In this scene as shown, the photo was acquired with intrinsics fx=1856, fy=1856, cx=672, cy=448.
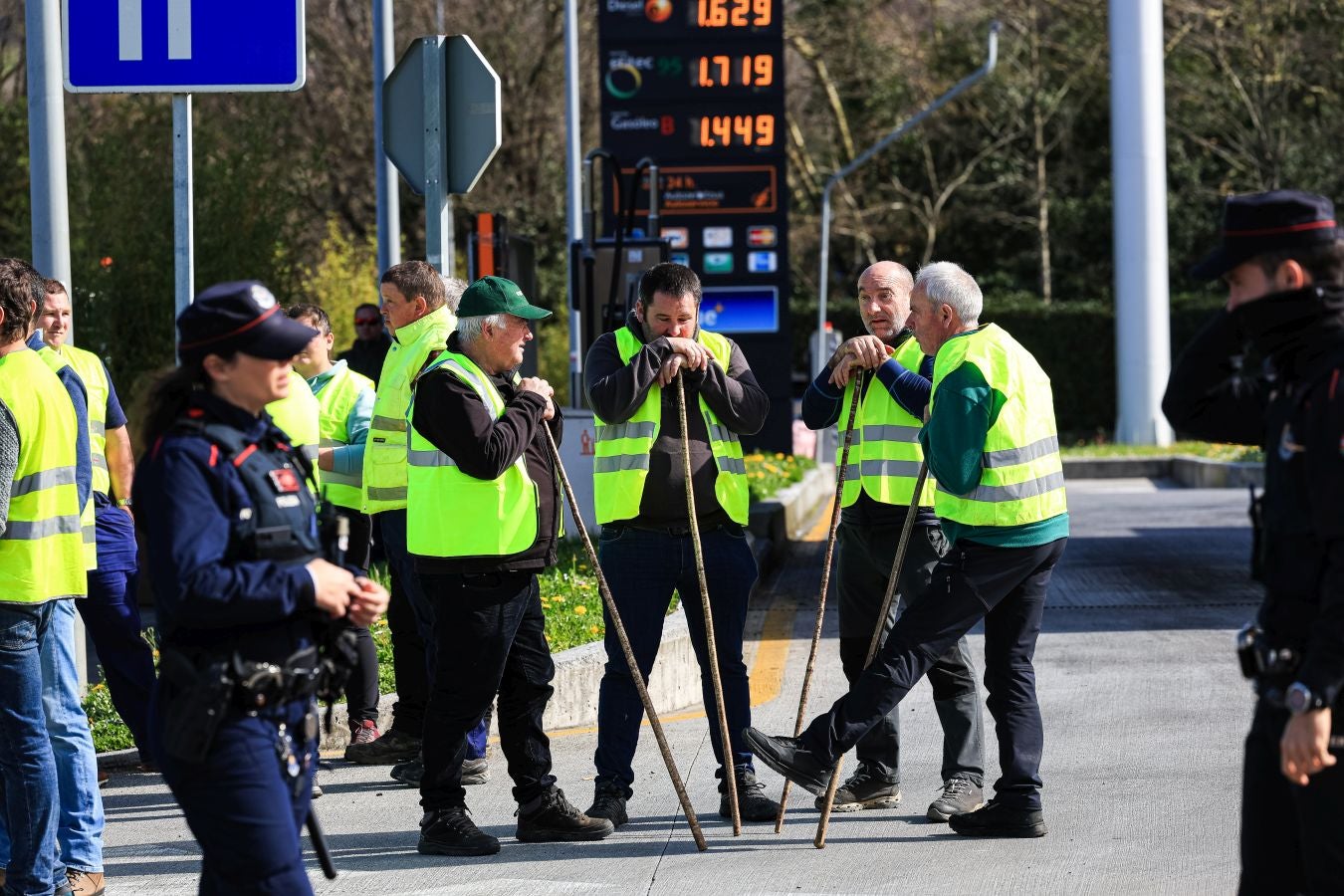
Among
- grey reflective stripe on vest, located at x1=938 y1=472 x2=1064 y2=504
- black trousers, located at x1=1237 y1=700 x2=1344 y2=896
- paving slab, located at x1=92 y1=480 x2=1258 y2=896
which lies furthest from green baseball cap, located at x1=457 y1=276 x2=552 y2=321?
black trousers, located at x1=1237 y1=700 x2=1344 y2=896

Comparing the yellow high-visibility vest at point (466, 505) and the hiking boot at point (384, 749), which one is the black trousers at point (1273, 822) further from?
the hiking boot at point (384, 749)

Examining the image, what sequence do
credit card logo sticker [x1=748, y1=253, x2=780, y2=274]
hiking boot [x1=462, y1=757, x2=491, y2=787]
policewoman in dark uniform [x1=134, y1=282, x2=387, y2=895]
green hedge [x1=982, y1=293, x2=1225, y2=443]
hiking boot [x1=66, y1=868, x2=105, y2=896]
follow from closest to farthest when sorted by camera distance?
policewoman in dark uniform [x1=134, y1=282, x2=387, y2=895]
hiking boot [x1=66, y1=868, x2=105, y2=896]
hiking boot [x1=462, y1=757, x2=491, y2=787]
credit card logo sticker [x1=748, y1=253, x2=780, y2=274]
green hedge [x1=982, y1=293, x2=1225, y2=443]

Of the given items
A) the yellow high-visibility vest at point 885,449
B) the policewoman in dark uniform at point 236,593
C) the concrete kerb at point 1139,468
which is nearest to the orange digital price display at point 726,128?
the concrete kerb at point 1139,468

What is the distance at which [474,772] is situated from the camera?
7.13 m

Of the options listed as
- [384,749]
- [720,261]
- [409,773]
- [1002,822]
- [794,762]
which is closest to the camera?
[794,762]

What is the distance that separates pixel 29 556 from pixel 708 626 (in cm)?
223

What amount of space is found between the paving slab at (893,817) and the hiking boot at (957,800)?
0.20 feet

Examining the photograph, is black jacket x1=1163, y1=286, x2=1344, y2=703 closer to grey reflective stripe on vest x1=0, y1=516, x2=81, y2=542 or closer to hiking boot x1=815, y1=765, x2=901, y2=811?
hiking boot x1=815, y1=765, x2=901, y2=811

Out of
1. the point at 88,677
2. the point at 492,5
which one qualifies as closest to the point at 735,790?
the point at 88,677

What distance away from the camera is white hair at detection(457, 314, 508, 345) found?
598cm

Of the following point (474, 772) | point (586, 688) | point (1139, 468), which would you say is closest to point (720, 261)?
point (1139, 468)

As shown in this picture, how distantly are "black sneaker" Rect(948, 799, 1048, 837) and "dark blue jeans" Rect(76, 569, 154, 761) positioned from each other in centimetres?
287

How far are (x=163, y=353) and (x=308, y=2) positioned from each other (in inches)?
505

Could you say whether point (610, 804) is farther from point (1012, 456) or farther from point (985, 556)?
point (1012, 456)
